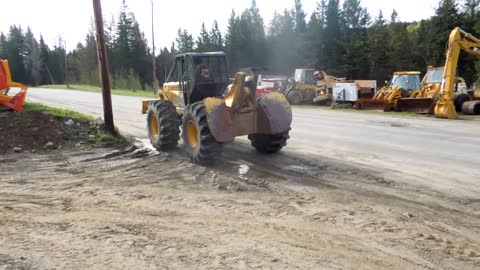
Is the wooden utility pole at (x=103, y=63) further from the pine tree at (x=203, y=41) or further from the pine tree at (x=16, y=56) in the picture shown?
the pine tree at (x=16, y=56)

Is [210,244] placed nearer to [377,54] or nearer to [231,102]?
[231,102]

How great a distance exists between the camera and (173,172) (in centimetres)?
823

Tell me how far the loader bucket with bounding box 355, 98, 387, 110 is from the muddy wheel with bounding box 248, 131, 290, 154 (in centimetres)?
1453

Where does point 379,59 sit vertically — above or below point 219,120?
above

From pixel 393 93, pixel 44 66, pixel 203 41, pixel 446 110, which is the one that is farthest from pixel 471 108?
pixel 44 66

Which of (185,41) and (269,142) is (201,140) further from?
(185,41)

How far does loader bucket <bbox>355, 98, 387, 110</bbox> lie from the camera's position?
23.0m

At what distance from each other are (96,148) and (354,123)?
9544 millimetres

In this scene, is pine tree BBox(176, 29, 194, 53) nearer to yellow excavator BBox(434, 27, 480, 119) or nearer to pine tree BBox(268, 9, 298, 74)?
pine tree BBox(268, 9, 298, 74)

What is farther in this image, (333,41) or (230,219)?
(333,41)

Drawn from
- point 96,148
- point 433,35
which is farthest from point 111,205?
point 433,35

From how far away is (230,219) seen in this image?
A: 5.50 meters

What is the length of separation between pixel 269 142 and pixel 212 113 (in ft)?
5.94

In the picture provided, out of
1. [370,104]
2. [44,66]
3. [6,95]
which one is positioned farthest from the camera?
[44,66]
